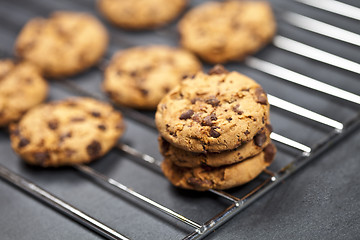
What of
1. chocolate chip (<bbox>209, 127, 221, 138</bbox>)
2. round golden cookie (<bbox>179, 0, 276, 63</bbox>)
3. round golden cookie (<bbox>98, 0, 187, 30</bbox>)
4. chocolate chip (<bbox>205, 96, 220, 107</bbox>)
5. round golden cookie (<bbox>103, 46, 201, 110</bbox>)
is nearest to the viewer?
chocolate chip (<bbox>209, 127, 221, 138</bbox>)

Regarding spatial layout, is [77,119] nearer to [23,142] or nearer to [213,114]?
[23,142]

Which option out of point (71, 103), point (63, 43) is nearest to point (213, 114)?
point (71, 103)

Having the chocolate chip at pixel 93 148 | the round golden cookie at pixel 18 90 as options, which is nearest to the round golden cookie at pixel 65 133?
the chocolate chip at pixel 93 148

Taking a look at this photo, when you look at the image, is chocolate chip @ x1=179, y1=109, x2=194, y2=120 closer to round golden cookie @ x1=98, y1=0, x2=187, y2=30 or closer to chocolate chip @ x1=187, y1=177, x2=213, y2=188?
chocolate chip @ x1=187, y1=177, x2=213, y2=188

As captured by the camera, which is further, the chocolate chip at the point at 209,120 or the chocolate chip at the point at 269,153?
the chocolate chip at the point at 269,153

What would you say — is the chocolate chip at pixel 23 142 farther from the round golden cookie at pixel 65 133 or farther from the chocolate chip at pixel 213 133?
the chocolate chip at pixel 213 133

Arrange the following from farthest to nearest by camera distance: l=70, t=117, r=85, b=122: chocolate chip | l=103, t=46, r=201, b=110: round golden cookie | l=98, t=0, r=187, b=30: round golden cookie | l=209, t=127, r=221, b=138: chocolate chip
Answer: l=98, t=0, r=187, b=30: round golden cookie
l=103, t=46, r=201, b=110: round golden cookie
l=70, t=117, r=85, b=122: chocolate chip
l=209, t=127, r=221, b=138: chocolate chip

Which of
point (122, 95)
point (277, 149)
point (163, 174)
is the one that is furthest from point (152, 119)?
point (277, 149)

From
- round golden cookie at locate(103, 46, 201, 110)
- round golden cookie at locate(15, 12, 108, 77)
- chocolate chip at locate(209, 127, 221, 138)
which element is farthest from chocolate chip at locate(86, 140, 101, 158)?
round golden cookie at locate(15, 12, 108, 77)
